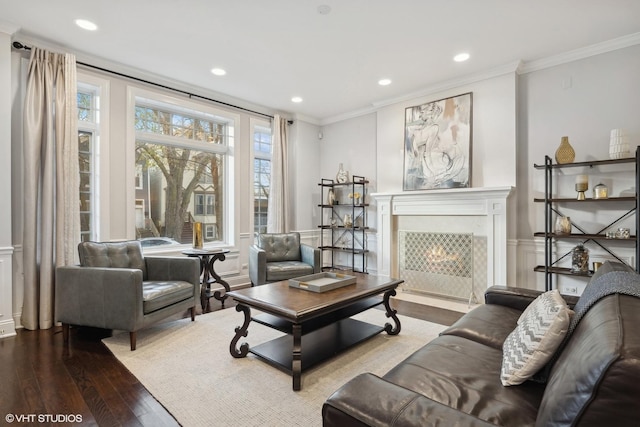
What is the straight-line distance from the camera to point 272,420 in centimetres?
179

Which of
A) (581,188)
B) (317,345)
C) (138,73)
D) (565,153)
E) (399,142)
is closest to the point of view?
(317,345)

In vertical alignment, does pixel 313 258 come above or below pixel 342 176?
below

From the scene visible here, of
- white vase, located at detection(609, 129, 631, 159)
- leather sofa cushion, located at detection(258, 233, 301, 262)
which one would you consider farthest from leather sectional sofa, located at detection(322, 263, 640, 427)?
leather sofa cushion, located at detection(258, 233, 301, 262)

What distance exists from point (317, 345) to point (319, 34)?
2876 mm

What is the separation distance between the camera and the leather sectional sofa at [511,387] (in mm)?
729

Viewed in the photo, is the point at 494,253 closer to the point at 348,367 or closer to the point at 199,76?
the point at 348,367

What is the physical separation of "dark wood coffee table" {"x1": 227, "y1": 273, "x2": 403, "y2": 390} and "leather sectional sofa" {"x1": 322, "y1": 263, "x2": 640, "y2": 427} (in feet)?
2.60

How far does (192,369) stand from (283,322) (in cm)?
74

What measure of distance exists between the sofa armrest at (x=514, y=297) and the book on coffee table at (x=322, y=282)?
1.11 metres

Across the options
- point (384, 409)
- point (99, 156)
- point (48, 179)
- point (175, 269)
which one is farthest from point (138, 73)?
point (384, 409)

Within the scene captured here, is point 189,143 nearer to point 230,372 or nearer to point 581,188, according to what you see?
point 230,372

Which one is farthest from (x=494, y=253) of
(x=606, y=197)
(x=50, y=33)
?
(x=50, y=33)

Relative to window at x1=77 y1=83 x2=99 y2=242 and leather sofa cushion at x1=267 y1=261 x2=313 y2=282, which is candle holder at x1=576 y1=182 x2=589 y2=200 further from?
window at x1=77 y1=83 x2=99 y2=242

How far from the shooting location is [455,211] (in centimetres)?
424
